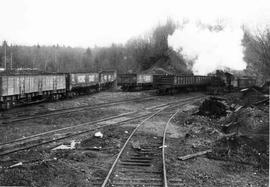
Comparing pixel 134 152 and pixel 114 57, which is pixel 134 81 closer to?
pixel 134 152

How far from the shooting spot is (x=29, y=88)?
20031mm

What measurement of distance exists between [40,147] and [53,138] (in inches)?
53.1

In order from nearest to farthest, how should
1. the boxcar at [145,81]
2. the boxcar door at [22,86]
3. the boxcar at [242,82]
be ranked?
the boxcar door at [22,86] < the boxcar at [145,81] < the boxcar at [242,82]

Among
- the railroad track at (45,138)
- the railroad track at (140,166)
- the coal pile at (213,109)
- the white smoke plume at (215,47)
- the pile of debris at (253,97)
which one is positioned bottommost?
the railroad track at (140,166)

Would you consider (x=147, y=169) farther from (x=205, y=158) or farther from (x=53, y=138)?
(x=53, y=138)

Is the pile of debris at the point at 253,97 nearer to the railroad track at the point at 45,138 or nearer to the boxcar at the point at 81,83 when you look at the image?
the railroad track at the point at 45,138

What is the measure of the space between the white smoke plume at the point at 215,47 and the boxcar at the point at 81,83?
19121 millimetres

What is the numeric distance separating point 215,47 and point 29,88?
100ft

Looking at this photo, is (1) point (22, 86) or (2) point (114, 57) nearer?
(1) point (22, 86)

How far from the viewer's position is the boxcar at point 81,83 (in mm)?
26420

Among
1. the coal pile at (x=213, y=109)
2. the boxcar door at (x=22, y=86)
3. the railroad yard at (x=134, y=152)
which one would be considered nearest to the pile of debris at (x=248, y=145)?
the railroad yard at (x=134, y=152)

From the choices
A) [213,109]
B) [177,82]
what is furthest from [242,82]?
[213,109]

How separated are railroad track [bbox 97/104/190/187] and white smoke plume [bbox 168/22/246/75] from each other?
34072 millimetres

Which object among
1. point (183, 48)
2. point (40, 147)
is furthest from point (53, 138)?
point (183, 48)
